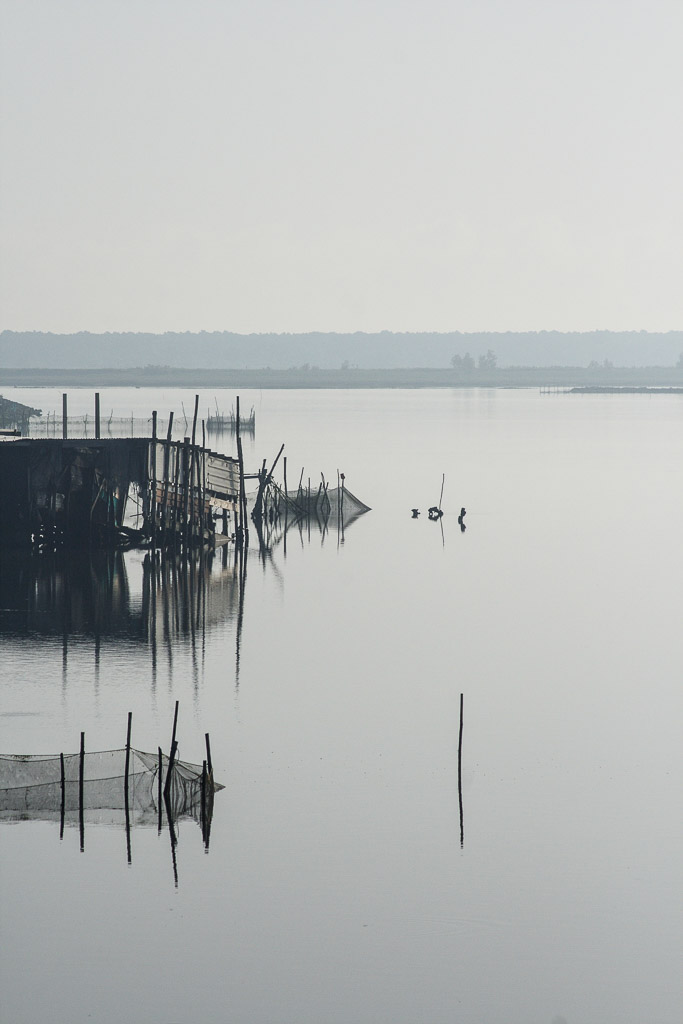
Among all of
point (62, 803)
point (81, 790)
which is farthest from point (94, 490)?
point (81, 790)

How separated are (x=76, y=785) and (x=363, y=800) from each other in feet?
24.6

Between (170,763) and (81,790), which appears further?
Result: (170,763)

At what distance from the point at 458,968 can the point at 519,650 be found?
25543 millimetres

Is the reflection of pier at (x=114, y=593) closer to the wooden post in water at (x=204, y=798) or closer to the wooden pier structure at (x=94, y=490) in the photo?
the wooden pier structure at (x=94, y=490)

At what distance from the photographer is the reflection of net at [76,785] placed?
2866 centimetres

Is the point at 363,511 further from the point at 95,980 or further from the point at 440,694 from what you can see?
the point at 95,980

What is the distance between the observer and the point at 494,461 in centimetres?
14012

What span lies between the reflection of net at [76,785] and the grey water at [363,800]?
0.50 meters

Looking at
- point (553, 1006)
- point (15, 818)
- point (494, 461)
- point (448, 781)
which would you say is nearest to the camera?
point (553, 1006)

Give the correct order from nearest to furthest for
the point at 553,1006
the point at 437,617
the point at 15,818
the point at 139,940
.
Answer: the point at 553,1006 → the point at 139,940 → the point at 15,818 → the point at 437,617

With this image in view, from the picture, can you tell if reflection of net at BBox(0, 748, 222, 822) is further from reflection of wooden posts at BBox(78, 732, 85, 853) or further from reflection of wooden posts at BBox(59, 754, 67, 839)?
reflection of wooden posts at BBox(78, 732, 85, 853)

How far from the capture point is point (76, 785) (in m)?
28.6

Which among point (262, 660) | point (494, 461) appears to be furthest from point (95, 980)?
point (494, 461)

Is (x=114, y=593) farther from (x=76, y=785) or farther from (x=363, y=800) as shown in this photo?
(x=76, y=785)
